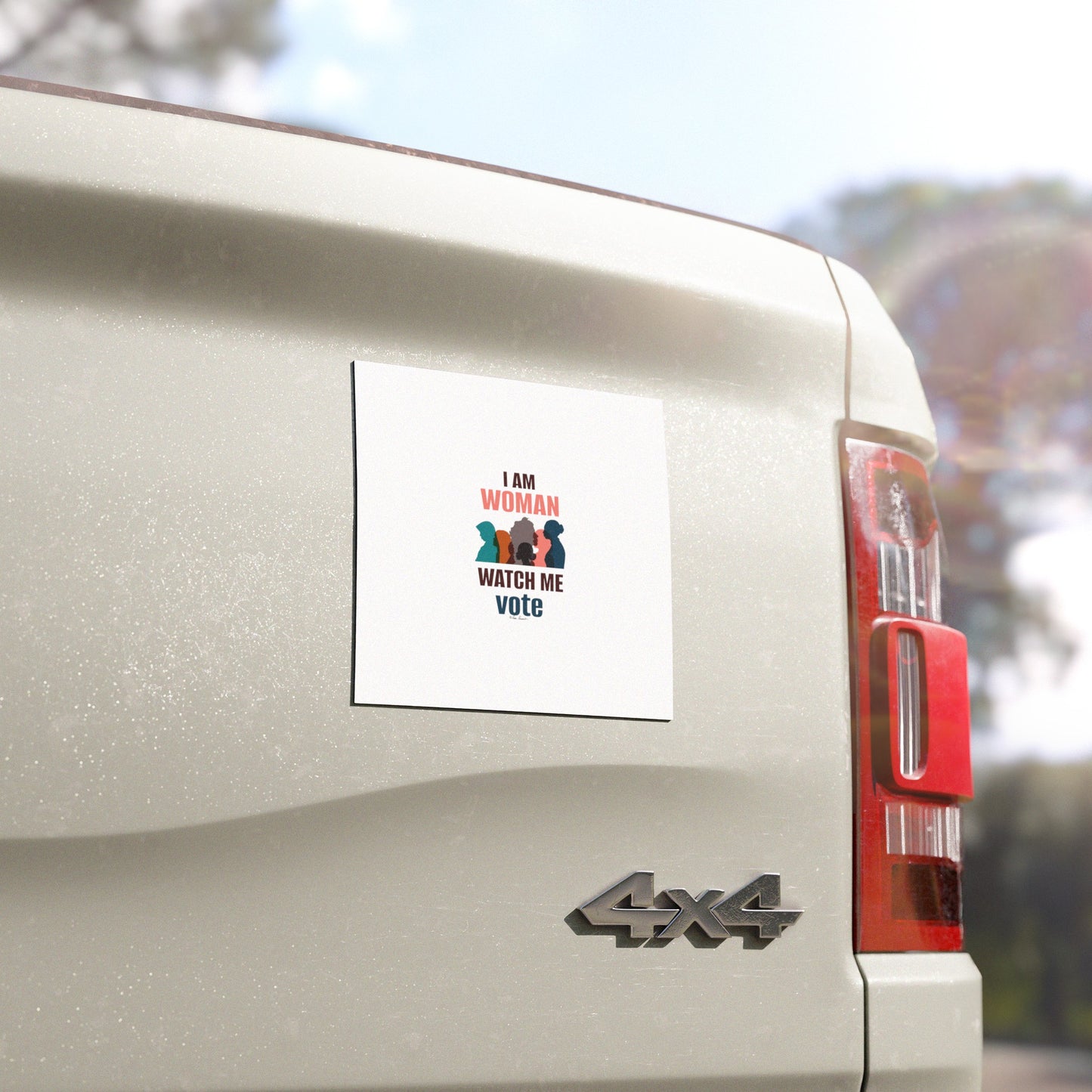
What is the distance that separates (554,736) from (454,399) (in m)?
0.43

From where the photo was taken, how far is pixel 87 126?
5.54 feet

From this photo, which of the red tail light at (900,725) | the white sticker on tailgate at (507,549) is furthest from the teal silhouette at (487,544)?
the red tail light at (900,725)

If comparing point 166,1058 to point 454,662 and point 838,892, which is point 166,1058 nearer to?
point 454,662

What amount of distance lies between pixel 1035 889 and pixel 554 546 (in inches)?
753

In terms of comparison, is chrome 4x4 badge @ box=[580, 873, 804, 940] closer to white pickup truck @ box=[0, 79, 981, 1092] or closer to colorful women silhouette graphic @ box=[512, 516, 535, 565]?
white pickup truck @ box=[0, 79, 981, 1092]

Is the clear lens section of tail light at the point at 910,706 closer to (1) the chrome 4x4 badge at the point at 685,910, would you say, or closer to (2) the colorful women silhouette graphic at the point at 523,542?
(1) the chrome 4x4 badge at the point at 685,910

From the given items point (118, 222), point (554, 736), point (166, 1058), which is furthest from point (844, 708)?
point (118, 222)

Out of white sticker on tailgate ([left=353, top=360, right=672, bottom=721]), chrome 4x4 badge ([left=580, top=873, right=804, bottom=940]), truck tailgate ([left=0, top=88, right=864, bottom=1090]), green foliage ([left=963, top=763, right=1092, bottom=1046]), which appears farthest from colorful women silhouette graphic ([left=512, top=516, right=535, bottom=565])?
green foliage ([left=963, top=763, right=1092, bottom=1046])

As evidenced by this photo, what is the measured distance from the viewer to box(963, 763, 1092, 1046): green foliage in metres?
18.0

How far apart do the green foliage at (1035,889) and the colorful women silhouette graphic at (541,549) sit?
57.7 feet

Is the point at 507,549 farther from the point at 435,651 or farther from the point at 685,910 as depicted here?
the point at 685,910

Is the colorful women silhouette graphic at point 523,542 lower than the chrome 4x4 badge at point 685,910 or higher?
higher

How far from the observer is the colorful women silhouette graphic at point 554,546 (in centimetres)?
173

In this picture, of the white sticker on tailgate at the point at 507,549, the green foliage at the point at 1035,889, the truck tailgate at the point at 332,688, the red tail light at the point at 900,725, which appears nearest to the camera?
the truck tailgate at the point at 332,688
